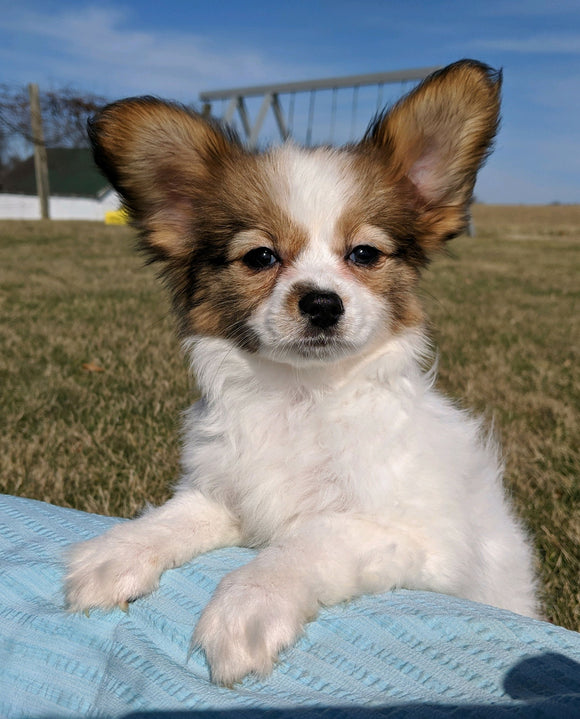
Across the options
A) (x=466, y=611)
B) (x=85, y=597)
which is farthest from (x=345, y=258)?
(x=85, y=597)

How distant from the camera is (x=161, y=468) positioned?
12.0 feet

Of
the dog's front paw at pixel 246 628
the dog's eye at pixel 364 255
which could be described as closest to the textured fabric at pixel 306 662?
the dog's front paw at pixel 246 628

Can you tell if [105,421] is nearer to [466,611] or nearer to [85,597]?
[85,597]

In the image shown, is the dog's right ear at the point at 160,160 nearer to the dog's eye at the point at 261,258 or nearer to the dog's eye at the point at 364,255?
the dog's eye at the point at 261,258

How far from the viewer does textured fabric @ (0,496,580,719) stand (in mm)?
1488

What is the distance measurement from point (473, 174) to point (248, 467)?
1.45 meters

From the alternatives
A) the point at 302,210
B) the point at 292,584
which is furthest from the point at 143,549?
the point at 302,210

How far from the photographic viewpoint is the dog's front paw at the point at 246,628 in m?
1.61

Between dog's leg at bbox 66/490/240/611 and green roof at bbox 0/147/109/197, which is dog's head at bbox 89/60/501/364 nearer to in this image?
dog's leg at bbox 66/490/240/611

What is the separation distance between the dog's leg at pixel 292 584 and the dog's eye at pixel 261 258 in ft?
3.09

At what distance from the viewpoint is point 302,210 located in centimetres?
239

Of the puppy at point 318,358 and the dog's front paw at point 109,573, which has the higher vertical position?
the puppy at point 318,358

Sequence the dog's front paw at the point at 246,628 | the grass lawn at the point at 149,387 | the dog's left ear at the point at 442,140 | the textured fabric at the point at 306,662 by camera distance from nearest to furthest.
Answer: the textured fabric at the point at 306,662 < the dog's front paw at the point at 246,628 < the dog's left ear at the point at 442,140 < the grass lawn at the point at 149,387

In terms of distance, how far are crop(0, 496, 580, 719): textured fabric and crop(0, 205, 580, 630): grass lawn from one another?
1046 millimetres
